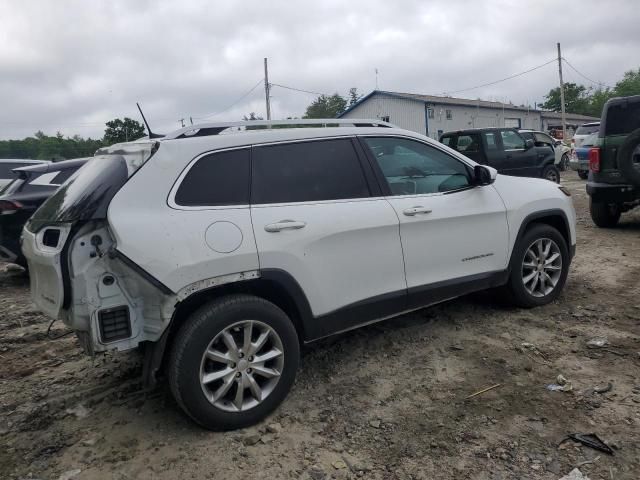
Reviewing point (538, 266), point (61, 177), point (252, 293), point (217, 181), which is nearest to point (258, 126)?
point (217, 181)

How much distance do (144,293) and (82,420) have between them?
109 centimetres

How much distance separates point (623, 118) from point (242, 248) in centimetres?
683

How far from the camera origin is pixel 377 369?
370 centimetres

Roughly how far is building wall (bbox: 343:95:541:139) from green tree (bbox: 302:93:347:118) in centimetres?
1300

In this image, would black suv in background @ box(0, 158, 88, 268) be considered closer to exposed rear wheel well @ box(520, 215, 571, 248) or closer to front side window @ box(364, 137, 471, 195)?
front side window @ box(364, 137, 471, 195)

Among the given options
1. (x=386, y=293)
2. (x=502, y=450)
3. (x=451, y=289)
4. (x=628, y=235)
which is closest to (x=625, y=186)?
(x=628, y=235)

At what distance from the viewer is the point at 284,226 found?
3.12 meters

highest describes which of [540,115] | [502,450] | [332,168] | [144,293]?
[540,115]

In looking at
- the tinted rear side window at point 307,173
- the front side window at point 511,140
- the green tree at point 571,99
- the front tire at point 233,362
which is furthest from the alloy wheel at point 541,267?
the green tree at point 571,99

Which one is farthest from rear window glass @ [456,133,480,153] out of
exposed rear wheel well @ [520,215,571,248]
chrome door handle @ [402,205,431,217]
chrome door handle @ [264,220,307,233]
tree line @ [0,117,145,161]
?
tree line @ [0,117,145,161]

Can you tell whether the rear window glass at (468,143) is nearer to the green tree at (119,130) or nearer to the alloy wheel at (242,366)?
the alloy wheel at (242,366)

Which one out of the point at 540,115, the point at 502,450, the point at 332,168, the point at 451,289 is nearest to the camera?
the point at 502,450

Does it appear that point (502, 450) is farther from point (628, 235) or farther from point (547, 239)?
point (628, 235)

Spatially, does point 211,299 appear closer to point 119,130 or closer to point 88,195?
point 88,195
